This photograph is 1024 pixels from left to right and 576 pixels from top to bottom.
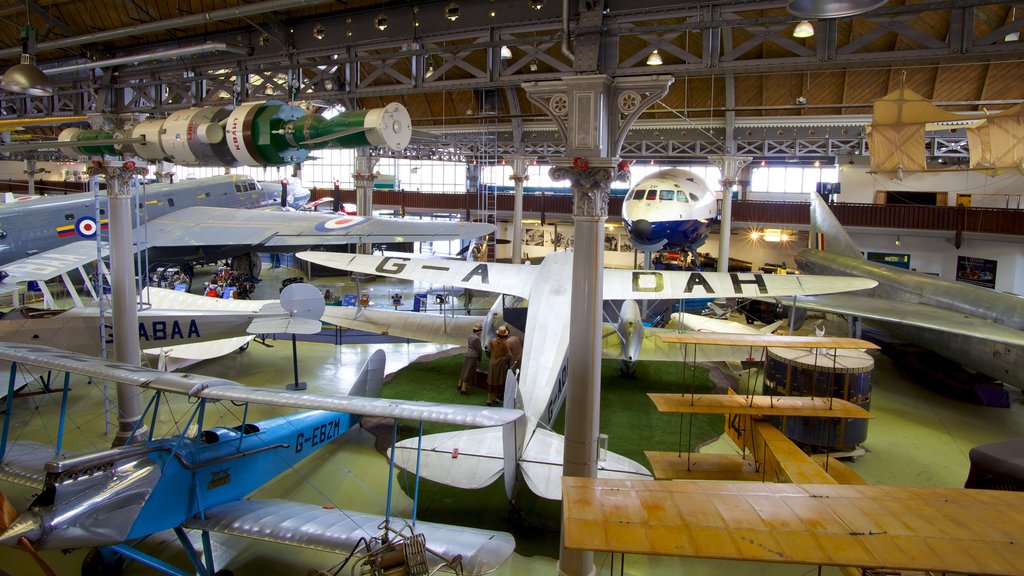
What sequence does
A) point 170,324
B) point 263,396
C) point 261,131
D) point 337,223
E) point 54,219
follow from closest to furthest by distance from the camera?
point 261,131 < point 263,396 < point 170,324 < point 54,219 < point 337,223

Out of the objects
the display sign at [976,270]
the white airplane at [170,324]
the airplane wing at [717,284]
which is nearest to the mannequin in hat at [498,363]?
the airplane wing at [717,284]

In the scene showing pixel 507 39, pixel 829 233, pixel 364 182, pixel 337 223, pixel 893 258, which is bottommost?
pixel 893 258

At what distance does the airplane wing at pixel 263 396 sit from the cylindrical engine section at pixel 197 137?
82.2 inches

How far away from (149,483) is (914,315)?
12062 millimetres

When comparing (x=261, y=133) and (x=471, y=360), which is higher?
(x=261, y=133)

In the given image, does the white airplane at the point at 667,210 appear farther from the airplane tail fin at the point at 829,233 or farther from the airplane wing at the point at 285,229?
the airplane tail fin at the point at 829,233

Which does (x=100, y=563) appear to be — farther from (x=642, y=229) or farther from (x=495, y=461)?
(x=642, y=229)

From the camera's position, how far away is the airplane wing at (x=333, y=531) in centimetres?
463

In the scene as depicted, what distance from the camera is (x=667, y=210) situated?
13555mm

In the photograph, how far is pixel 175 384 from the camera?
5.20 metres

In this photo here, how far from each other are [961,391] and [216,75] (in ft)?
45.9

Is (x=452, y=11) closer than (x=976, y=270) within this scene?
Yes

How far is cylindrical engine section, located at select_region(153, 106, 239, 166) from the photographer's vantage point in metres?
5.04

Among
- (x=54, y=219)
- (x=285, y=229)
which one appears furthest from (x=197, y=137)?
(x=54, y=219)
